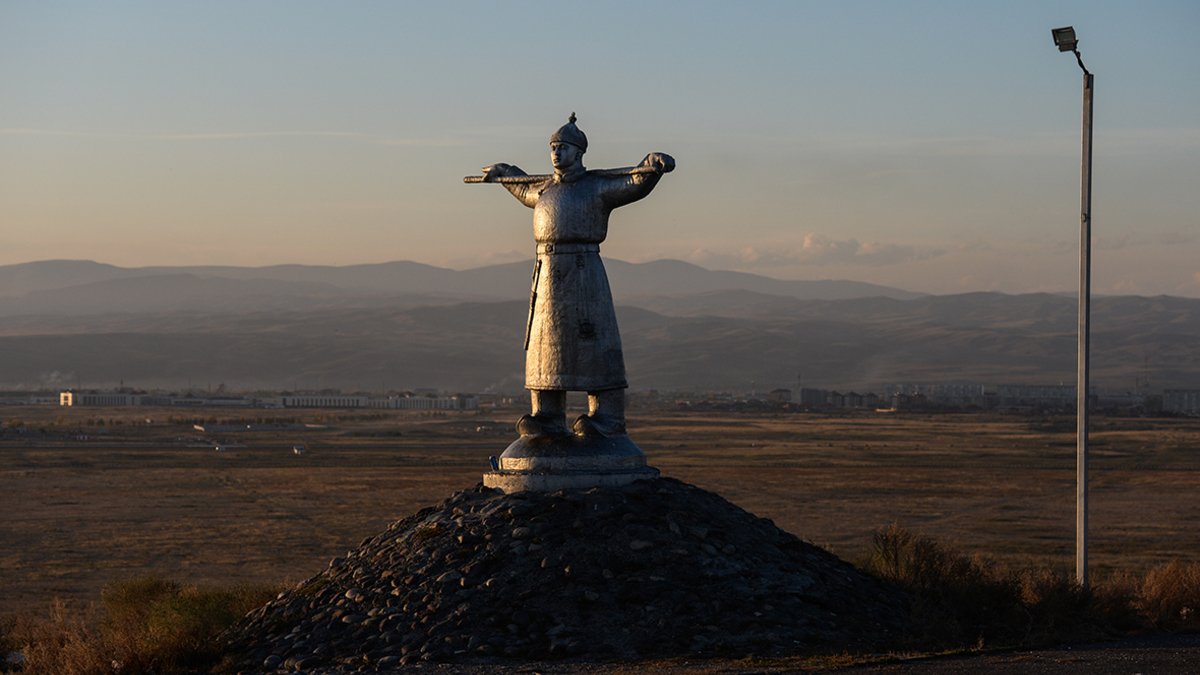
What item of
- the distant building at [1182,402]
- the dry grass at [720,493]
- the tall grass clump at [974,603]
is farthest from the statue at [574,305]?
the distant building at [1182,402]

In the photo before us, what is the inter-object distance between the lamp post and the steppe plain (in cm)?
984

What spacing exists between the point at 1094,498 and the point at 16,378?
595 ft

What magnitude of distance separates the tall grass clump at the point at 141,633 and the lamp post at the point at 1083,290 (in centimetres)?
972

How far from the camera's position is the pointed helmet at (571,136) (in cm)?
1384

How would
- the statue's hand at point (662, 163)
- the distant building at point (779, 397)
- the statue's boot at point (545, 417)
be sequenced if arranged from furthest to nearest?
the distant building at point (779, 397)
the statue's boot at point (545, 417)
the statue's hand at point (662, 163)

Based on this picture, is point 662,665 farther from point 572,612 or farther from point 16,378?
point 16,378

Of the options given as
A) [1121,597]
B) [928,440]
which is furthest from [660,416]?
[1121,597]

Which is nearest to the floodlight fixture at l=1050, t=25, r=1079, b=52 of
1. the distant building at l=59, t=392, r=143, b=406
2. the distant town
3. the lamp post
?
the lamp post

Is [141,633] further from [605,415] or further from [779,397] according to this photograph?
[779,397]

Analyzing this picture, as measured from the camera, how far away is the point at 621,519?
12766 mm

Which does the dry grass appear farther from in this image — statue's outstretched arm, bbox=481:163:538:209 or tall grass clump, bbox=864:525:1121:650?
statue's outstretched arm, bbox=481:163:538:209

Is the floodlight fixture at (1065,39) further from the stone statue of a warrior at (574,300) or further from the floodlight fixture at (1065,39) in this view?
the stone statue of a warrior at (574,300)

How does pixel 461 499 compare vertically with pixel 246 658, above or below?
above

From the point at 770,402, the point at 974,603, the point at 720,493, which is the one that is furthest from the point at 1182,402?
the point at 974,603
